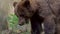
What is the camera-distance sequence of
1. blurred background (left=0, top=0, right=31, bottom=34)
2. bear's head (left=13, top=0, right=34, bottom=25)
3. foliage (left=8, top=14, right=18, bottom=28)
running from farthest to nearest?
foliage (left=8, top=14, right=18, bottom=28)
blurred background (left=0, top=0, right=31, bottom=34)
bear's head (left=13, top=0, right=34, bottom=25)

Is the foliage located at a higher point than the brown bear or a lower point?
lower

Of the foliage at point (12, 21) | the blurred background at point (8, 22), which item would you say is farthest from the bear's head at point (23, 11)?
the foliage at point (12, 21)

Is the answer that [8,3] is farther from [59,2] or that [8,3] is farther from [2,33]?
[59,2]

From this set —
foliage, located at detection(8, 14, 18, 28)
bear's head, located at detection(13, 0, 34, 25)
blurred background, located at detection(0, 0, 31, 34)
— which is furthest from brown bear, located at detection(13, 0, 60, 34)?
foliage, located at detection(8, 14, 18, 28)

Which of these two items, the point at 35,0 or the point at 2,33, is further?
the point at 2,33

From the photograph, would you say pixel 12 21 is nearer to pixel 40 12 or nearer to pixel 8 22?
pixel 8 22

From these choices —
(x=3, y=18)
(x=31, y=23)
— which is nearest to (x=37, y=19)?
(x=31, y=23)

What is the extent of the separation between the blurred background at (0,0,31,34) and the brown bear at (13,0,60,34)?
481mm

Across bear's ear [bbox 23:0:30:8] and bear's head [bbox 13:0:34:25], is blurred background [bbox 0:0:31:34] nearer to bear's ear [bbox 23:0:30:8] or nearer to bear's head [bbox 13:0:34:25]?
bear's head [bbox 13:0:34:25]

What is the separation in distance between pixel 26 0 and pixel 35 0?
28cm

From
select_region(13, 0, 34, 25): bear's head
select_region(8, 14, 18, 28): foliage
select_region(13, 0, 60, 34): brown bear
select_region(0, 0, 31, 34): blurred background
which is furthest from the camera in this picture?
select_region(8, 14, 18, 28): foliage

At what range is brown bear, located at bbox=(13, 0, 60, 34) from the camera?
8680mm

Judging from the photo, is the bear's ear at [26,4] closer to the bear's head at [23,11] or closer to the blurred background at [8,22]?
the bear's head at [23,11]

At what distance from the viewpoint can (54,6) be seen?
29.4 feet
